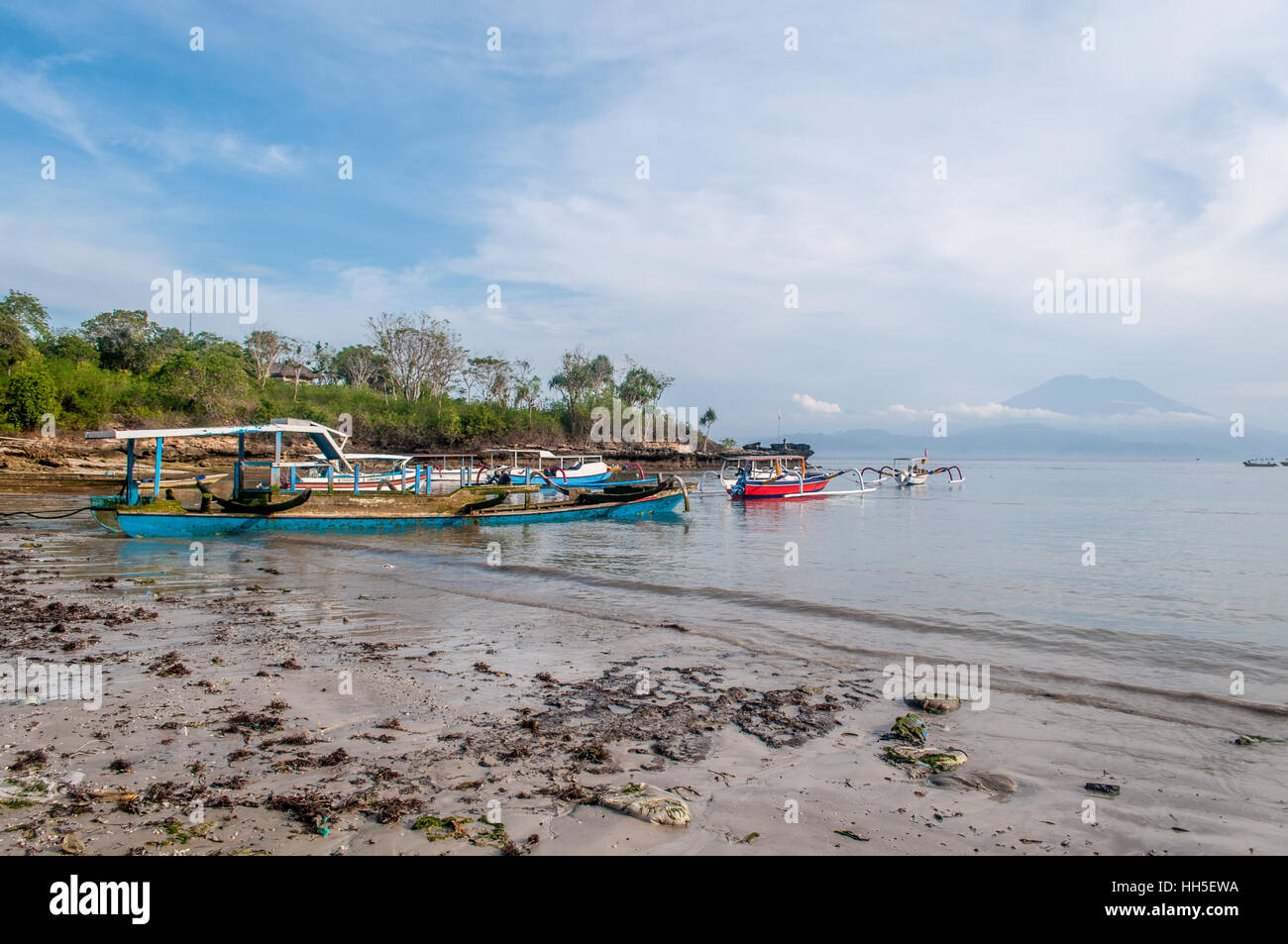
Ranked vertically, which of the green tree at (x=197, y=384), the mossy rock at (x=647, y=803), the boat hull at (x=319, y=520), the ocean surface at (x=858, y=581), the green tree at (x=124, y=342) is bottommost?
the ocean surface at (x=858, y=581)

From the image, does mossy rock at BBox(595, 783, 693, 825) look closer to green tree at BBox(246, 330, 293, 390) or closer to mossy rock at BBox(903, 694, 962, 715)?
mossy rock at BBox(903, 694, 962, 715)

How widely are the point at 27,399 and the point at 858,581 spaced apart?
4187 cm

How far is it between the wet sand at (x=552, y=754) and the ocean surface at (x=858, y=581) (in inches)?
66.2

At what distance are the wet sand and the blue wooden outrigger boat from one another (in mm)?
8634

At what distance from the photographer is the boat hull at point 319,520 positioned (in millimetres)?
16188

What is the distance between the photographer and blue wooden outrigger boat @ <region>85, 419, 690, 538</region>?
635 inches

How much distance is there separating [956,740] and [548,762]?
3.18 m

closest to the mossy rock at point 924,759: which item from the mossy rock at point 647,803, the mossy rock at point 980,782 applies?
the mossy rock at point 980,782

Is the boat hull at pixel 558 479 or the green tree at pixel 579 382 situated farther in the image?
the green tree at pixel 579 382

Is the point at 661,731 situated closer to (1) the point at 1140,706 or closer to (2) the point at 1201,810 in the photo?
(2) the point at 1201,810

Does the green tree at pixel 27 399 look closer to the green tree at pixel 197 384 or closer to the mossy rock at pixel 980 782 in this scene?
the green tree at pixel 197 384

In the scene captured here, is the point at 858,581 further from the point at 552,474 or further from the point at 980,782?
the point at 552,474

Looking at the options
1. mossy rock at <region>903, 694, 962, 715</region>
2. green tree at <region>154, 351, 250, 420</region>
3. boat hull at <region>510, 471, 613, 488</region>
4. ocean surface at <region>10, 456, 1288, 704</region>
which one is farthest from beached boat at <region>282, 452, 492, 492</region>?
mossy rock at <region>903, 694, 962, 715</region>

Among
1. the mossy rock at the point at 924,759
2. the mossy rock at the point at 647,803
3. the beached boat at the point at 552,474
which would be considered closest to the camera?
the mossy rock at the point at 647,803
